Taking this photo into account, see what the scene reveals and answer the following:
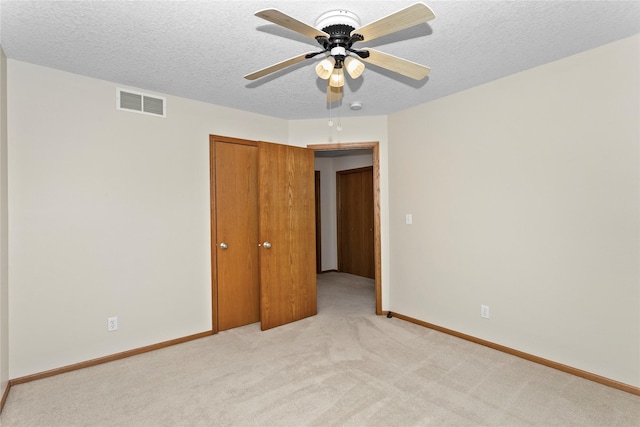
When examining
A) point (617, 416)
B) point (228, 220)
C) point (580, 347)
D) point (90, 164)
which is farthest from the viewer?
point (228, 220)

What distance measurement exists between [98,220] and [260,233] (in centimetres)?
145

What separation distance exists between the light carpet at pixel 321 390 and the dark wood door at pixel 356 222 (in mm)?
3028

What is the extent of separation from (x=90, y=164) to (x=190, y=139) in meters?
0.90

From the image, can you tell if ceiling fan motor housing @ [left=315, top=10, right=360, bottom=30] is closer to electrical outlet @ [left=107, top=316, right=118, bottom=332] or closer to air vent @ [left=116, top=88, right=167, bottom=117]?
air vent @ [left=116, top=88, right=167, bottom=117]

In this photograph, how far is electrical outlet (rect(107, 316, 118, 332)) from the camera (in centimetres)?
277

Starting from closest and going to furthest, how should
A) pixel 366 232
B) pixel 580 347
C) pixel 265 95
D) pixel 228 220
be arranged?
1. pixel 580 347
2. pixel 265 95
3. pixel 228 220
4. pixel 366 232

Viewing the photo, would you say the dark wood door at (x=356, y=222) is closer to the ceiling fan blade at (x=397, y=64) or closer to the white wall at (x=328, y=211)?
the white wall at (x=328, y=211)

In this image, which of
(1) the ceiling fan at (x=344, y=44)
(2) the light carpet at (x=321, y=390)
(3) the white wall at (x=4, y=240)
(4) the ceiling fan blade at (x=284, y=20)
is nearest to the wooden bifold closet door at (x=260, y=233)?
(2) the light carpet at (x=321, y=390)

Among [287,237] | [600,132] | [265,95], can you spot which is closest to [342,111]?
[265,95]

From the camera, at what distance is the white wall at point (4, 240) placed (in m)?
2.18

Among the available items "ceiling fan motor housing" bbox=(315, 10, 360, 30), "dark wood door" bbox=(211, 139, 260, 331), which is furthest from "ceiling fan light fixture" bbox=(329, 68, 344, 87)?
"dark wood door" bbox=(211, 139, 260, 331)

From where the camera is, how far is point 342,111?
368cm

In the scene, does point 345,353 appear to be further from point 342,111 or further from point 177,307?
point 342,111

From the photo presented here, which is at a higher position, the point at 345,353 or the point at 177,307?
the point at 177,307
